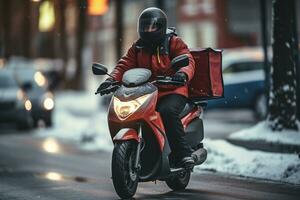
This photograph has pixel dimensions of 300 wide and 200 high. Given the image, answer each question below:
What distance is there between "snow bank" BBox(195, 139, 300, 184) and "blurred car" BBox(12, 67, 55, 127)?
9.31m

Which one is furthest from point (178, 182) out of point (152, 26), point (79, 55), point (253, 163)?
point (79, 55)

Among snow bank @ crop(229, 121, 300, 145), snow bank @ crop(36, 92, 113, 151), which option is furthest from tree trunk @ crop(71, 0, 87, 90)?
snow bank @ crop(229, 121, 300, 145)

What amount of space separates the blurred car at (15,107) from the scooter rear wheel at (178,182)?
39.5 feet

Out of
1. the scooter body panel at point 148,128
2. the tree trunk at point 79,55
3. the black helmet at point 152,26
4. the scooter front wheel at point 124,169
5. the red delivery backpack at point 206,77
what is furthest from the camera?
the tree trunk at point 79,55

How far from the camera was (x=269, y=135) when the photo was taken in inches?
497

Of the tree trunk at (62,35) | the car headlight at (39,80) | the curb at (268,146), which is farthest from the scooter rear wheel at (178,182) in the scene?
the tree trunk at (62,35)

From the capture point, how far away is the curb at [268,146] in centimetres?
1171

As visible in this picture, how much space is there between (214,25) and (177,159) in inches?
1583

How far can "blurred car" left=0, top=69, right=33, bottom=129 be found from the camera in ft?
67.9

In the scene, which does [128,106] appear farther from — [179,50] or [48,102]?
[48,102]

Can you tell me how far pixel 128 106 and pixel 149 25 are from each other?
38.1 inches

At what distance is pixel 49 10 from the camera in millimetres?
33219

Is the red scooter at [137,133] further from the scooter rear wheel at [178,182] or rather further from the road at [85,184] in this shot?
the scooter rear wheel at [178,182]

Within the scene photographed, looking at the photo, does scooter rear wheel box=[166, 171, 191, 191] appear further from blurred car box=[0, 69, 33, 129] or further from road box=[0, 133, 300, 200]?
blurred car box=[0, 69, 33, 129]
